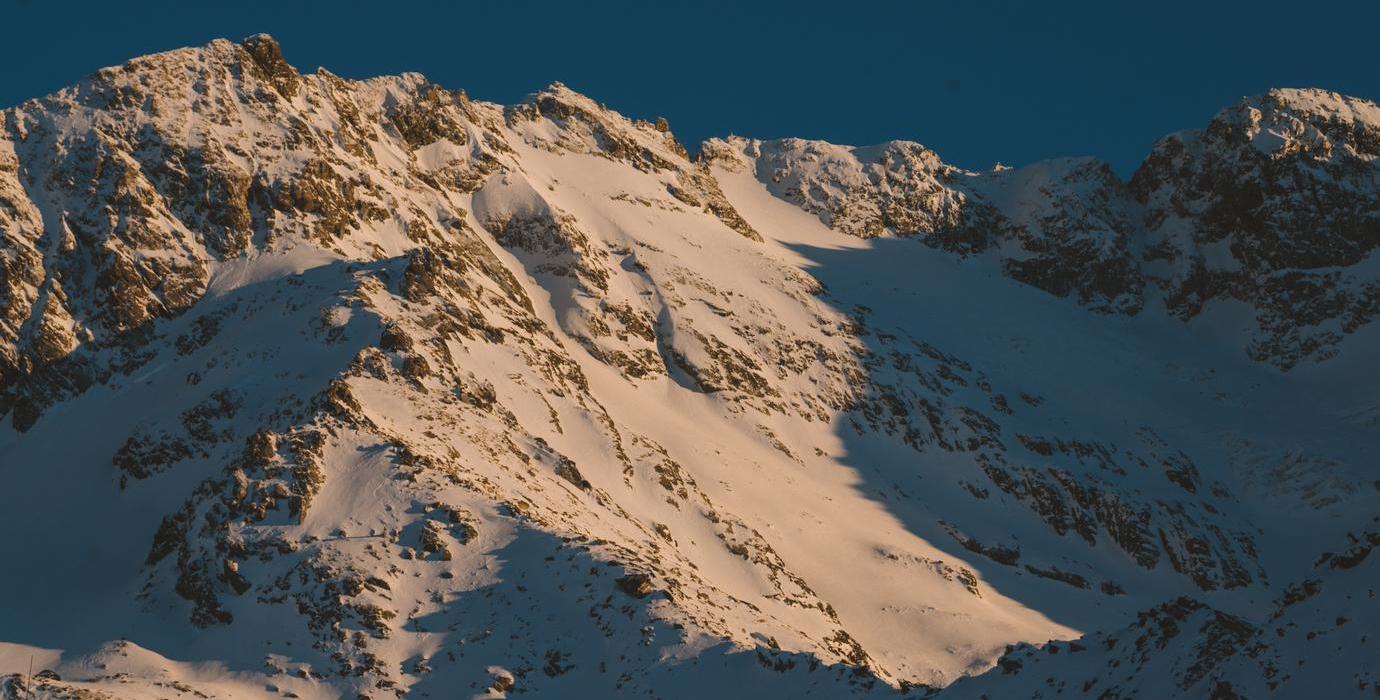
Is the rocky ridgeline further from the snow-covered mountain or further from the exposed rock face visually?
the snow-covered mountain

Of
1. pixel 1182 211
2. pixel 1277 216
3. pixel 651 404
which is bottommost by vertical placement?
pixel 651 404

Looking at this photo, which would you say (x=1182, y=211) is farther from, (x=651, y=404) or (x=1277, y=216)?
(x=651, y=404)

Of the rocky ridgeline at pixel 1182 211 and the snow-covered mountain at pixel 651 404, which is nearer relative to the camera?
the snow-covered mountain at pixel 651 404

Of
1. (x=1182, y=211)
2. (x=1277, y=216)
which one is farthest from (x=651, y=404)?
Answer: (x=1182, y=211)

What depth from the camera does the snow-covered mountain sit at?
5656cm

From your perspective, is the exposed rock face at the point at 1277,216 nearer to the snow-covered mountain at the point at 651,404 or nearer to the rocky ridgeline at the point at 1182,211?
the rocky ridgeline at the point at 1182,211

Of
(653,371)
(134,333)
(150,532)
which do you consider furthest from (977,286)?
(150,532)

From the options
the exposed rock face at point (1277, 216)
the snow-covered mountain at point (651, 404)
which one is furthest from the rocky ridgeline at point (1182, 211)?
the snow-covered mountain at point (651, 404)

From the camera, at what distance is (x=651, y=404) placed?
101 metres

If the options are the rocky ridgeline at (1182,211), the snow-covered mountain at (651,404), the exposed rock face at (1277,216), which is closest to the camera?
the snow-covered mountain at (651,404)

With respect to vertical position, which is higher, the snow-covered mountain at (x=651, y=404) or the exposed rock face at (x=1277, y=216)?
the exposed rock face at (x=1277, y=216)

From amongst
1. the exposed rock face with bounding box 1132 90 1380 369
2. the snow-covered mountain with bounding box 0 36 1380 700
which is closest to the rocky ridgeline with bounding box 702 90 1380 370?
the exposed rock face with bounding box 1132 90 1380 369

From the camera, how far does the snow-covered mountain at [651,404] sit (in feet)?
186

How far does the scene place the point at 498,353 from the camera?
280ft
